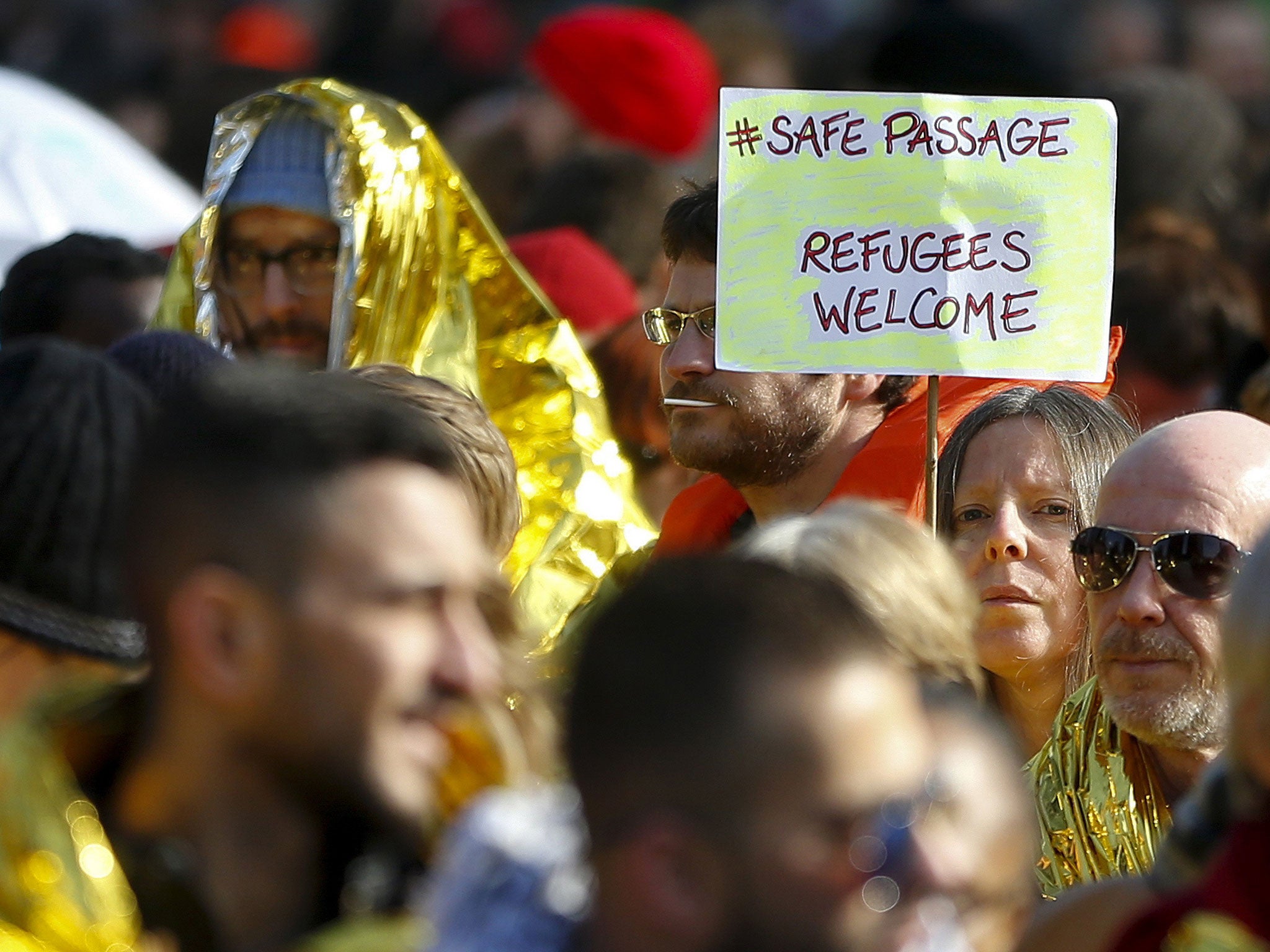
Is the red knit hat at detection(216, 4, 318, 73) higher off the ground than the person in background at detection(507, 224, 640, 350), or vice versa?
the red knit hat at detection(216, 4, 318, 73)

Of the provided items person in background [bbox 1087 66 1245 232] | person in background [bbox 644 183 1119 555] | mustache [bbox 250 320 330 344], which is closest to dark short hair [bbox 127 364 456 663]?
person in background [bbox 644 183 1119 555]

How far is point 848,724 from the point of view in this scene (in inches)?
66.4

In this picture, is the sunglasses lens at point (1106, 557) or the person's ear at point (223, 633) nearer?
the person's ear at point (223, 633)

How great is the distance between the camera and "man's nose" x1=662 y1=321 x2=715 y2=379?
3.79 metres

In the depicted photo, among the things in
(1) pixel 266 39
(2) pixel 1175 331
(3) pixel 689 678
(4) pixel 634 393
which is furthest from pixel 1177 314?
(1) pixel 266 39

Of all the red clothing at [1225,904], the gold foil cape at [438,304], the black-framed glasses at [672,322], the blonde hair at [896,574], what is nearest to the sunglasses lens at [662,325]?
the black-framed glasses at [672,322]

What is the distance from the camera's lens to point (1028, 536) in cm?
337

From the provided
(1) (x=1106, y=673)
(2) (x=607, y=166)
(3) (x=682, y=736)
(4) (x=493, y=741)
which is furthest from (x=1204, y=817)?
(2) (x=607, y=166)

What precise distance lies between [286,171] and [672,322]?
0.96 meters

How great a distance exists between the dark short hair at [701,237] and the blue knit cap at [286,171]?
754mm

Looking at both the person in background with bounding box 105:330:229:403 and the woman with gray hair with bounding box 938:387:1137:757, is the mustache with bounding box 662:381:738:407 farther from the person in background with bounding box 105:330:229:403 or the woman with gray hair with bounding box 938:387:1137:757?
the person in background with bounding box 105:330:229:403

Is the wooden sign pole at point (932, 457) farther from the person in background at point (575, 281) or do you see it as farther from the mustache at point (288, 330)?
the person in background at point (575, 281)

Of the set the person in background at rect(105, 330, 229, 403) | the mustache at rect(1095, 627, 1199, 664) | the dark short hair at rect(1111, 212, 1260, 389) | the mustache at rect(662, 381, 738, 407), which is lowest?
the person in background at rect(105, 330, 229, 403)

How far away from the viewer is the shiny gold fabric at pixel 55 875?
5.75 feet
